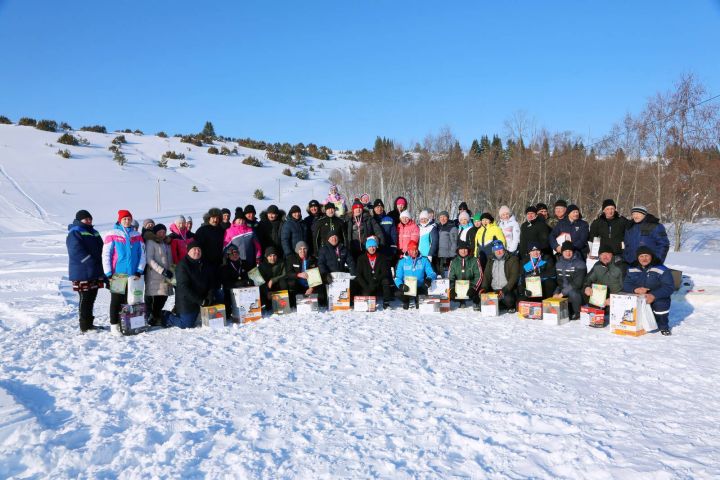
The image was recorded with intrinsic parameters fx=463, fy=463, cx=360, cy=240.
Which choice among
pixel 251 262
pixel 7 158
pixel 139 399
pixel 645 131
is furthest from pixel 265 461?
pixel 7 158

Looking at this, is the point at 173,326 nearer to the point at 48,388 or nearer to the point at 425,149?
the point at 48,388

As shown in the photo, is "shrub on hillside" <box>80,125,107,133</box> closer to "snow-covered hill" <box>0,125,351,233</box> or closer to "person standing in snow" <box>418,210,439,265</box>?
"snow-covered hill" <box>0,125,351,233</box>

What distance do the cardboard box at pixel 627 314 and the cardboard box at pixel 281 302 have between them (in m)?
4.52

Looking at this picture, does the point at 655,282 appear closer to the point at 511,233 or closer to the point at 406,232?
the point at 511,233

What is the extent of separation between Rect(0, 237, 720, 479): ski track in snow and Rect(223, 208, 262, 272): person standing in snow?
1385mm

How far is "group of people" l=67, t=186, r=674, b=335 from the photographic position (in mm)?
6141

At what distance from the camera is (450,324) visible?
256 inches

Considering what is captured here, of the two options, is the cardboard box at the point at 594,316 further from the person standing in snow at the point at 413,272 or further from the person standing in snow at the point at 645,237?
the person standing in snow at the point at 413,272

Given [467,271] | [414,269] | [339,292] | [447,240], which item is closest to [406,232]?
[447,240]

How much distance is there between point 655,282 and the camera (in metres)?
5.93

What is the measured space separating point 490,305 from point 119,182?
2899 centimetres

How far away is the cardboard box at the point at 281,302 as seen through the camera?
713 cm

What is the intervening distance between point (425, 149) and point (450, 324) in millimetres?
26544

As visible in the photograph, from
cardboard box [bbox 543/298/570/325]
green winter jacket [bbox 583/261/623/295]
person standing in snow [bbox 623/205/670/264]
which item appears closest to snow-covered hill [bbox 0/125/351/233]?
cardboard box [bbox 543/298/570/325]
